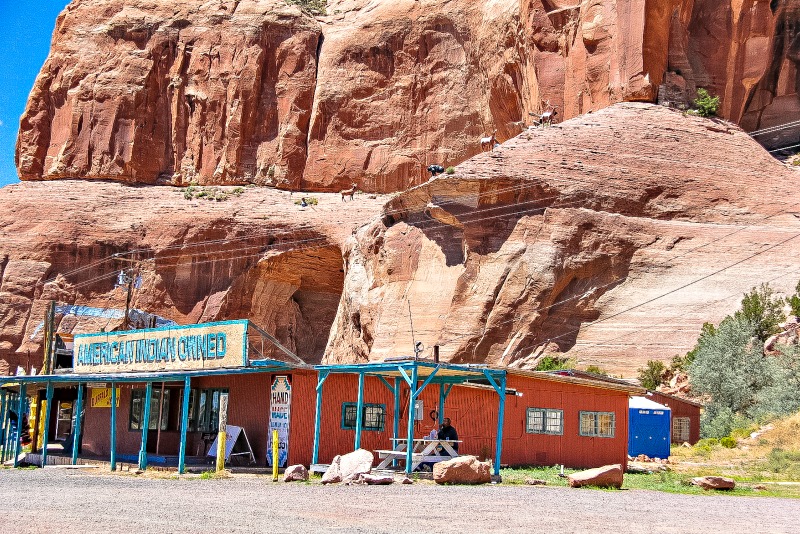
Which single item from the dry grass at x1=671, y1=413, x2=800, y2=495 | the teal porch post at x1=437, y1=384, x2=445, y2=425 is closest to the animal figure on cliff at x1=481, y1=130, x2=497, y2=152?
the dry grass at x1=671, y1=413, x2=800, y2=495

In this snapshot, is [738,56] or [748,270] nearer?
[748,270]

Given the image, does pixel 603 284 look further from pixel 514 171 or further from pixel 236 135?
pixel 236 135

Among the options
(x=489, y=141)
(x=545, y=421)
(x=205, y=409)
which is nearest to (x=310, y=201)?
(x=489, y=141)

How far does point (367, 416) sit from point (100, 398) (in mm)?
11645

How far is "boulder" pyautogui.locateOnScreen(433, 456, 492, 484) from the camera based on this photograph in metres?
21.9

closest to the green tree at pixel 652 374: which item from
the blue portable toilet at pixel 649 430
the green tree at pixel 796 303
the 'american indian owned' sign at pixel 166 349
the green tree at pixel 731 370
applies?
the green tree at pixel 731 370

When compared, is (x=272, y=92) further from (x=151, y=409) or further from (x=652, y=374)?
(x=151, y=409)

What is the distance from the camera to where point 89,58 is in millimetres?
81250

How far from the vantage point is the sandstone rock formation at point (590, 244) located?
44469 mm

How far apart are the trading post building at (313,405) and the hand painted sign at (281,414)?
4 centimetres

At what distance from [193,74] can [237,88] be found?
422 centimetres

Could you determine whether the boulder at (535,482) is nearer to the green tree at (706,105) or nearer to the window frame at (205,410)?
the window frame at (205,410)

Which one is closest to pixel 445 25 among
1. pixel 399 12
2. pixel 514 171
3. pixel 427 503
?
pixel 399 12

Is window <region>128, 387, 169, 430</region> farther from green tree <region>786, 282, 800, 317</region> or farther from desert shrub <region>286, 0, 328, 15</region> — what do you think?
desert shrub <region>286, 0, 328, 15</region>
